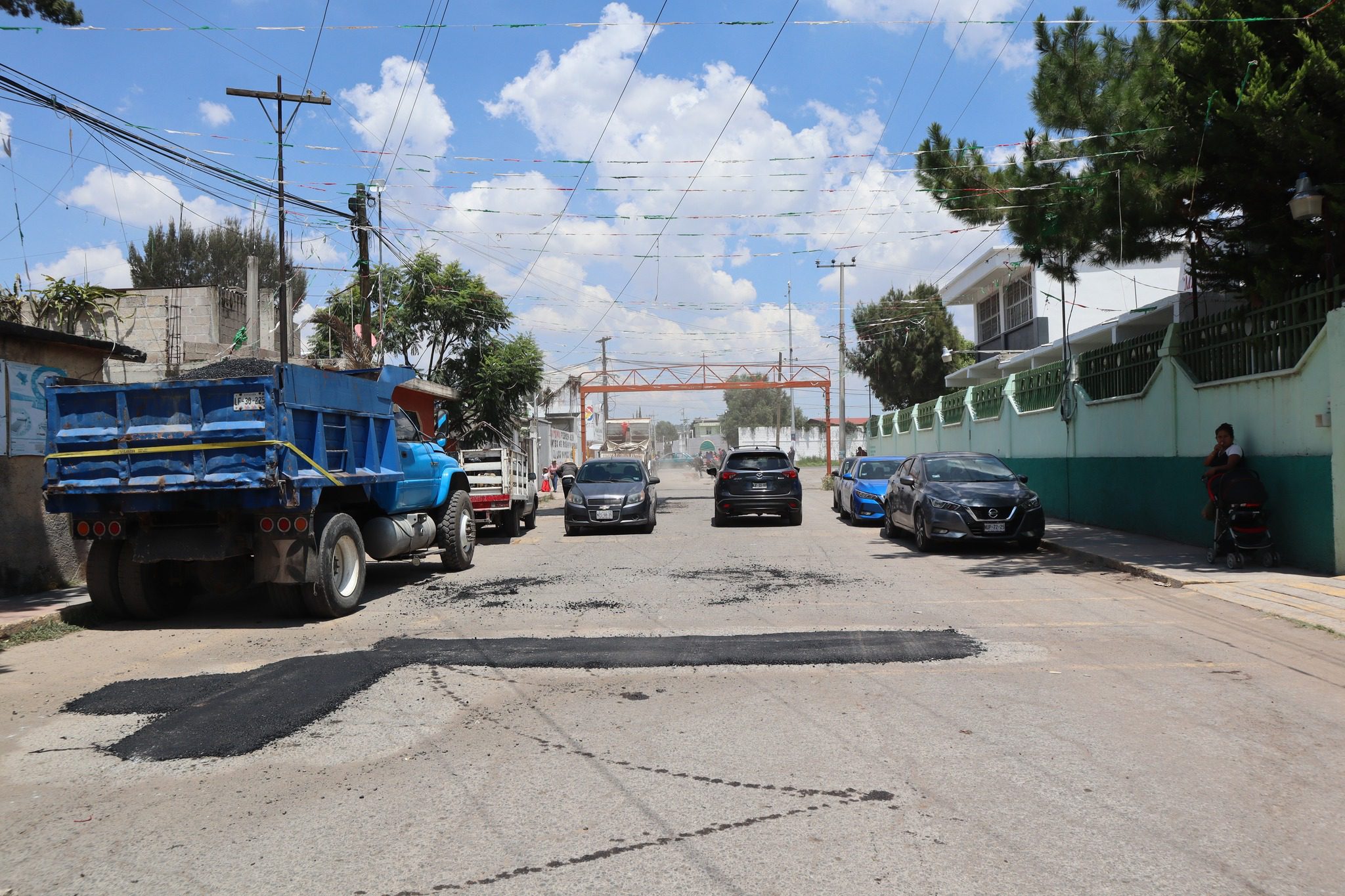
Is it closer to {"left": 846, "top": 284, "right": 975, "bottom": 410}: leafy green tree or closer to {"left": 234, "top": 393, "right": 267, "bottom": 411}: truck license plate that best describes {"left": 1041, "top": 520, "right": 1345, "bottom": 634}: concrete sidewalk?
{"left": 234, "top": 393, "right": 267, "bottom": 411}: truck license plate

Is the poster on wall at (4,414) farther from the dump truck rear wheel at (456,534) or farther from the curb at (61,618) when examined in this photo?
the dump truck rear wheel at (456,534)

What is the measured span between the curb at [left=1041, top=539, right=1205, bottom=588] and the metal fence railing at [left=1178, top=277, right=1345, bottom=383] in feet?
9.42

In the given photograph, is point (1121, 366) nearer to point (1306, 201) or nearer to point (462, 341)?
point (1306, 201)

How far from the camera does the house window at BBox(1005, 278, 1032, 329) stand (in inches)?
1421

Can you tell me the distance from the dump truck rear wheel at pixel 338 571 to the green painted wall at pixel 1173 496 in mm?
10519

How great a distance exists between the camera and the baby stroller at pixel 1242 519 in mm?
11742

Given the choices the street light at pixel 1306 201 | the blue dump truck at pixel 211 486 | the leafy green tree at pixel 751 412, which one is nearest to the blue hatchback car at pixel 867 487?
the street light at pixel 1306 201

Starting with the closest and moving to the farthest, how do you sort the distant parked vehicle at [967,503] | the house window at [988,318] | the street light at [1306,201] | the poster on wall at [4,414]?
the street light at [1306,201] < the poster on wall at [4,414] < the distant parked vehicle at [967,503] < the house window at [988,318]

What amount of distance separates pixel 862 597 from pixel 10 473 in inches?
374

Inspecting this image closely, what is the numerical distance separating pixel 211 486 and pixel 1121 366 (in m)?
14.8

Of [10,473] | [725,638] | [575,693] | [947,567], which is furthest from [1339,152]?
[10,473]

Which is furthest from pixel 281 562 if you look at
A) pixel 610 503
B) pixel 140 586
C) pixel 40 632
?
pixel 610 503

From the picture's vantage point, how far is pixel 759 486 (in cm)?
2191

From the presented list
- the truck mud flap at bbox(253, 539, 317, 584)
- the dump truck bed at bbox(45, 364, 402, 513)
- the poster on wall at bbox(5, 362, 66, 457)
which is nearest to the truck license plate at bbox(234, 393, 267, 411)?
the dump truck bed at bbox(45, 364, 402, 513)
